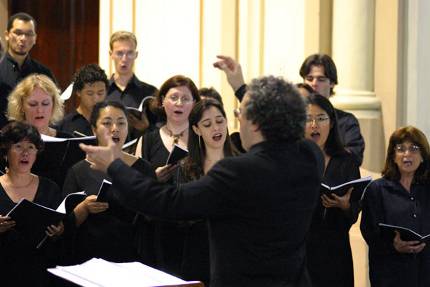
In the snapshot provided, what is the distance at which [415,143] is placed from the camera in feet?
19.7

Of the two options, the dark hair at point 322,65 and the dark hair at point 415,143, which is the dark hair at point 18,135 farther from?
the dark hair at point 415,143

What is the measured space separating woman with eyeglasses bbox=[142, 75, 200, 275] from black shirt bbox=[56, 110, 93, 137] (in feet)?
1.48

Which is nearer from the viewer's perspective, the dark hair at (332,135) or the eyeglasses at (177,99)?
the dark hair at (332,135)

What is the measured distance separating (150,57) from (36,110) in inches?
97.9

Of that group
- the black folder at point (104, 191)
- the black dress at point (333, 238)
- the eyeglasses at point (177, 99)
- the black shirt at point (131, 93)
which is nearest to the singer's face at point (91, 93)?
the black shirt at point (131, 93)

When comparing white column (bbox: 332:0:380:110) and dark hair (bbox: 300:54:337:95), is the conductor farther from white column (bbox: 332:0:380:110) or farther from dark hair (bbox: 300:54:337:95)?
white column (bbox: 332:0:380:110)

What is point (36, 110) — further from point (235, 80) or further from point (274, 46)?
point (274, 46)

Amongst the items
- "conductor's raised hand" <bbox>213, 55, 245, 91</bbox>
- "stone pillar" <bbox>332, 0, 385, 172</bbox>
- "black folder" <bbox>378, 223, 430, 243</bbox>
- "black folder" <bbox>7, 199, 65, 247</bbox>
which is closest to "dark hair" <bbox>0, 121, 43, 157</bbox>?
"black folder" <bbox>7, 199, 65, 247</bbox>

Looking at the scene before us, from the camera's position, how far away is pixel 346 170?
5.87 metres

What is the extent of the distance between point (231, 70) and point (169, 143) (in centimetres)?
122

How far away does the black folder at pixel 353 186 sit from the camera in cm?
557

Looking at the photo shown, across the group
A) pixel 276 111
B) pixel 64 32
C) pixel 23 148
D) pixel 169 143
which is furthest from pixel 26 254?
pixel 64 32

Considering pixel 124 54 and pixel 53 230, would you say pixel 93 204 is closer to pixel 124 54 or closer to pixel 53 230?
pixel 53 230

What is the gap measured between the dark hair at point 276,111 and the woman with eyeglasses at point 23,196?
1995mm
